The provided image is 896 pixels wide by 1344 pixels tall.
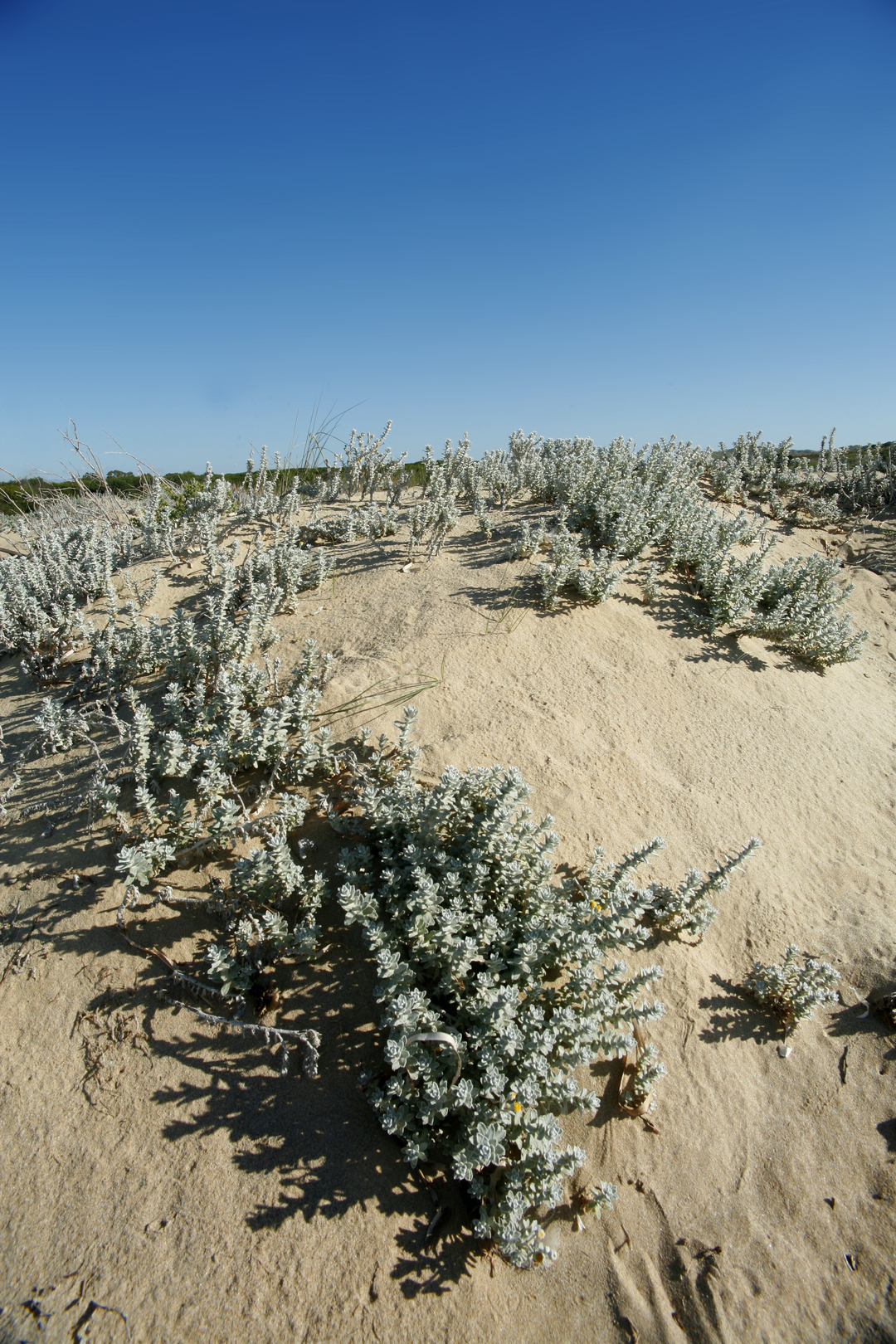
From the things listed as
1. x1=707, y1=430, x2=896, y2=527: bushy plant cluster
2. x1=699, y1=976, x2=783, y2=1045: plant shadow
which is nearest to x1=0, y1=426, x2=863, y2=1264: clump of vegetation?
x1=699, y1=976, x2=783, y2=1045: plant shadow

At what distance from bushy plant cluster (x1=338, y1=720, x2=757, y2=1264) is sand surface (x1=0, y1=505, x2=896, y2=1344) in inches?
7.7

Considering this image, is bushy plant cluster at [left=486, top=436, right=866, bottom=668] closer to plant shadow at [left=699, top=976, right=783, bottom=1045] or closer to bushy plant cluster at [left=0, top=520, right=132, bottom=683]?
plant shadow at [left=699, top=976, right=783, bottom=1045]

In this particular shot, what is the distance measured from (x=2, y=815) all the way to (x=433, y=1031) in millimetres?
2614

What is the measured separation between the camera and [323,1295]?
1.91 m

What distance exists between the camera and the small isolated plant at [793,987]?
2.67 m

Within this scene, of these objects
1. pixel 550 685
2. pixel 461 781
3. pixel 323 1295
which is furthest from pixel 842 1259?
pixel 550 685

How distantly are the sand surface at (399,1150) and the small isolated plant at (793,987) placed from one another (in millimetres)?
73

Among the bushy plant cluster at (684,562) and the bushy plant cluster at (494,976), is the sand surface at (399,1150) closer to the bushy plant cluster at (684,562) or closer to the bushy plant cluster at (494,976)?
the bushy plant cluster at (494,976)

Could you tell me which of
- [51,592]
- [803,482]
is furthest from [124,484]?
[803,482]

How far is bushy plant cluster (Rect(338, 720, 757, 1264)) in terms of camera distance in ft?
6.50

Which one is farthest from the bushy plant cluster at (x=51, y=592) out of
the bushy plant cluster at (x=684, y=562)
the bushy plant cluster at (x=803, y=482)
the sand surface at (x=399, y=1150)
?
the bushy plant cluster at (x=803, y=482)

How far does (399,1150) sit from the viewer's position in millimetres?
2176

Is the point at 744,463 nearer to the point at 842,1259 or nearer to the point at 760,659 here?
the point at 760,659

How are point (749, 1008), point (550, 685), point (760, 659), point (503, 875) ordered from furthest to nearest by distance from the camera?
point (760, 659)
point (550, 685)
point (749, 1008)
point (503, 875)
